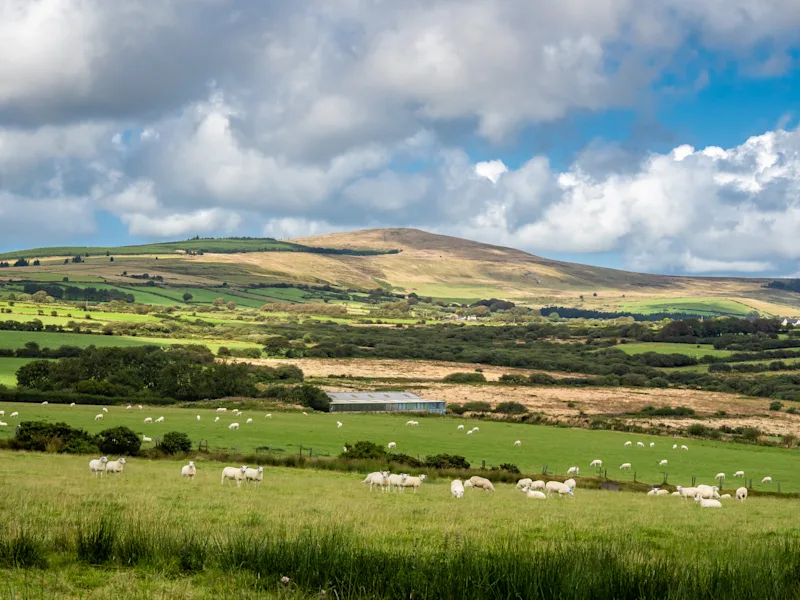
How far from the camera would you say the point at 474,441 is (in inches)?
2244

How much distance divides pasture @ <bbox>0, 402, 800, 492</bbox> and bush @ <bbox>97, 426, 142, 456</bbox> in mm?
4150

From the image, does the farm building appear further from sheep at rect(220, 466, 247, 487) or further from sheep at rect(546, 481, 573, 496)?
sheep at rect(220, 466, 247, 487)

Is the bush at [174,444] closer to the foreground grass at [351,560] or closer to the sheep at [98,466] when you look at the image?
the sheep at [98,466]

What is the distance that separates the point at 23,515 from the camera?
13.3 meters

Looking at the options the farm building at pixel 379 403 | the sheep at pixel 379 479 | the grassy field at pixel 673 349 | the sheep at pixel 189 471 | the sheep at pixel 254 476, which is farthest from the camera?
the grassy field at pixel 673 349

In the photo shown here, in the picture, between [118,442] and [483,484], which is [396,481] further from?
[118,442]

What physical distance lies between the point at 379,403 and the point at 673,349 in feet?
310

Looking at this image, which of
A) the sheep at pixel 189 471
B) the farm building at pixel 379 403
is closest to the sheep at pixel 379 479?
the sheep at pixel 189 471

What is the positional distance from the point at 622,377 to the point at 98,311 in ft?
338

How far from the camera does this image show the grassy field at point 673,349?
5891 inches

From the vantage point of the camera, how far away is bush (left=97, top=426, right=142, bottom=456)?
3811 centimetres

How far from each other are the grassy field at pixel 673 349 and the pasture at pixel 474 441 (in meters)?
90.0

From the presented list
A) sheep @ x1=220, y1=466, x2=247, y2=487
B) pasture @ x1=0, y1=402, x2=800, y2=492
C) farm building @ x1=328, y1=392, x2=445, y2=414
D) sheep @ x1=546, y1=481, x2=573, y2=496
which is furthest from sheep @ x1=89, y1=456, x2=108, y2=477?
farm building @ x1=328, y1=392, x2=445, y2=414

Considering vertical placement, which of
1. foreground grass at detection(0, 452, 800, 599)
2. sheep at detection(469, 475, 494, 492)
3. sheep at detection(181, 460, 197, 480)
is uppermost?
foreground grass at detection(0, 452, 800, 599)
